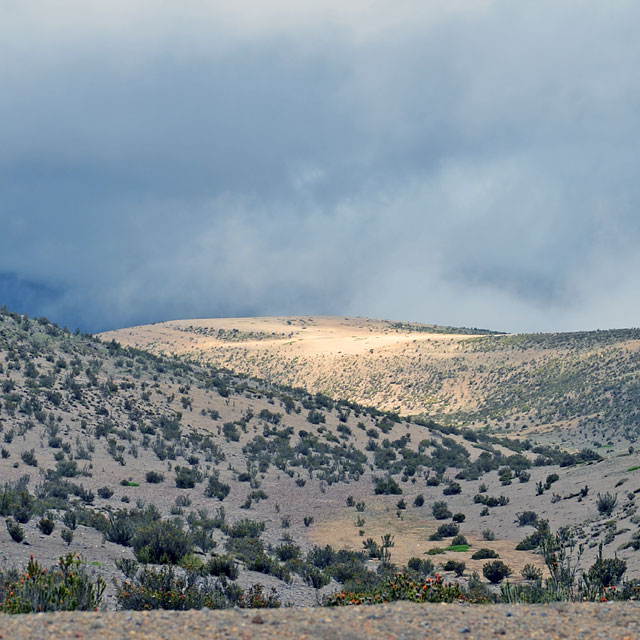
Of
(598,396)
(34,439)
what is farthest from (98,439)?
(598,396)

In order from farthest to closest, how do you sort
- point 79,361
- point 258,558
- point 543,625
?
1. point 79,361
2. point 258,558
3. point 543,625

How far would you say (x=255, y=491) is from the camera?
31562 millimetres

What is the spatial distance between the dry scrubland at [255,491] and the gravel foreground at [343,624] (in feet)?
8.20

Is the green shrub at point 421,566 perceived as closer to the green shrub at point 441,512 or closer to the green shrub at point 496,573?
the green shrub at point 496,573

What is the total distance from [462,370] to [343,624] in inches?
3903

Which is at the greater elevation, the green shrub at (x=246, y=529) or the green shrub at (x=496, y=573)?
the green shrub at (x=246, y=529)

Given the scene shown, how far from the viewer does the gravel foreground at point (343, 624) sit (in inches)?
292

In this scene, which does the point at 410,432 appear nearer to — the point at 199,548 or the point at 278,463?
the point at 278,463

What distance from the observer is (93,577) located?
46.4 feet

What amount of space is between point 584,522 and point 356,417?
31740 millimetres

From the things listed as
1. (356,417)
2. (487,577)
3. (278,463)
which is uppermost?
(356,417)

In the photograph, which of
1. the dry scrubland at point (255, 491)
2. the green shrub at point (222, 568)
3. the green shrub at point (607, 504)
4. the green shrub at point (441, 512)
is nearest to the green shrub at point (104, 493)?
the dry scrubland at point (255, 491)

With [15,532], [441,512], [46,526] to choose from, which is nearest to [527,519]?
[441,512]

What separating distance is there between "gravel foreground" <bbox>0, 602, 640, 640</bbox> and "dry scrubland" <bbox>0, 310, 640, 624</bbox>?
2500 millimetres
